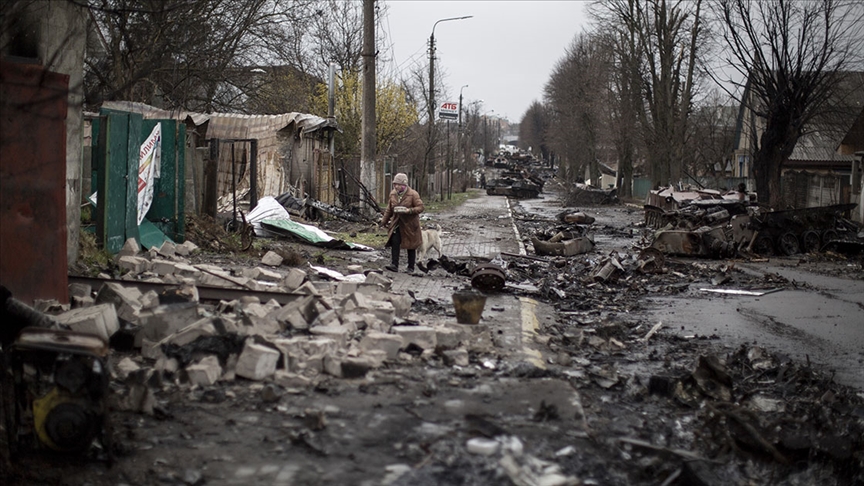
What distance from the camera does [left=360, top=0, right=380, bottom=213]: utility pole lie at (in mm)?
21250

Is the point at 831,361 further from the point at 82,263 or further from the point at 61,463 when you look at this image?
the point at 82,263

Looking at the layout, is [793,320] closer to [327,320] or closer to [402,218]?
[402,218]

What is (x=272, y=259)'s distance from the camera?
12.0m

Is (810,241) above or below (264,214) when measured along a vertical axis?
below

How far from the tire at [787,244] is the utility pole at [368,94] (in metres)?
10.4

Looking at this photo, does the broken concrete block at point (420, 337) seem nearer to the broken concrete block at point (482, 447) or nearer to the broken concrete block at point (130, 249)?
the broken concrete block at point (482, 447)

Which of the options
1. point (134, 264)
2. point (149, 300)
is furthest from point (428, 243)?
point (149, 300)

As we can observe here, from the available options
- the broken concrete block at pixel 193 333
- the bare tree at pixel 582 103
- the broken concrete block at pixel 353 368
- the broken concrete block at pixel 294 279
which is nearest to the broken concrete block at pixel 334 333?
the broken concrete block at pixel 353 368

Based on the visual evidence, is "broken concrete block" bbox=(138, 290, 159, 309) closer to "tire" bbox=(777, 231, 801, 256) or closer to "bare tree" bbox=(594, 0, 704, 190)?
"tire" bbox=(777, 231, 801, 256)

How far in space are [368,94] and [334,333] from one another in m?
15.7

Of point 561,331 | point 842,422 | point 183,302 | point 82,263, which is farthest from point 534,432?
point 82,263

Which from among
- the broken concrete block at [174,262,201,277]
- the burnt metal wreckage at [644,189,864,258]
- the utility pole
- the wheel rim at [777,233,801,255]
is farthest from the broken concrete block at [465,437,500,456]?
the utility pole

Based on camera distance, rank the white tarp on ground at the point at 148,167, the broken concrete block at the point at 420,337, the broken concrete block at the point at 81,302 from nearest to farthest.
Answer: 1. the broken concrete block at the point at 420,337
2. the broken concrete block at the point at 81,302
3. the white tarp on ground at the point at 148,167

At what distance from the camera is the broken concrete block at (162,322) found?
6.43 m
